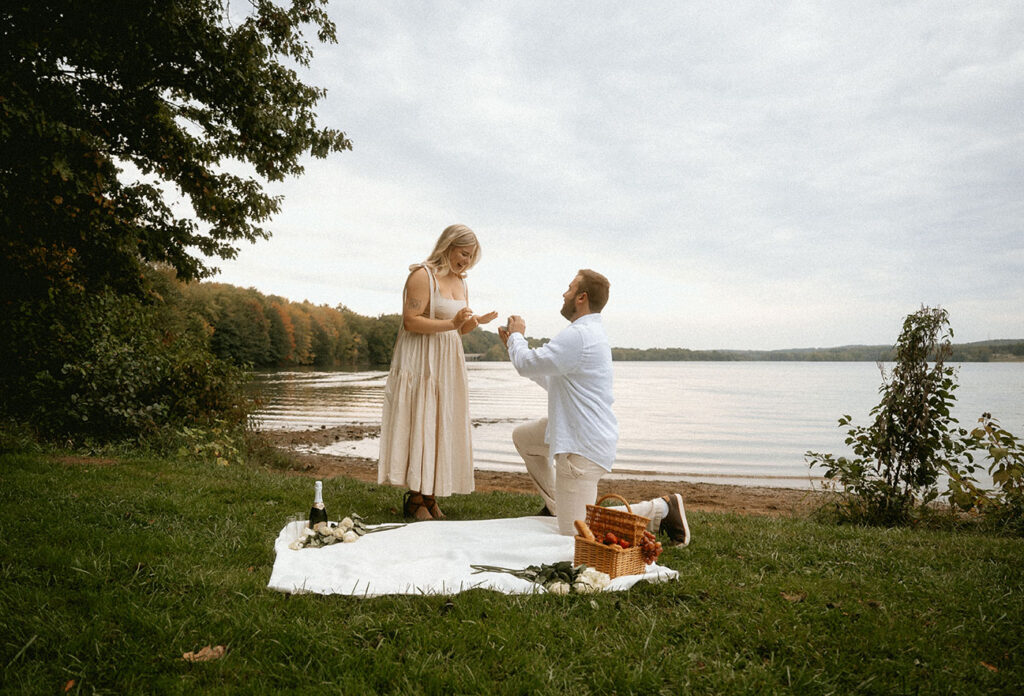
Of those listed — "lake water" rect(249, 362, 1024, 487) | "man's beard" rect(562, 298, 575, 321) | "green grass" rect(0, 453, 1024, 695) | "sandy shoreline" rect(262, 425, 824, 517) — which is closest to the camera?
"green grass" rect(0, 453, 1024, 695)

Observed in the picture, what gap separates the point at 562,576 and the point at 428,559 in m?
1.05

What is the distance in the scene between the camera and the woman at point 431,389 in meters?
5.59

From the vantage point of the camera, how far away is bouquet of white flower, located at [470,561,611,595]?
11.9 ft

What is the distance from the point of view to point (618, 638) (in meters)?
3.01

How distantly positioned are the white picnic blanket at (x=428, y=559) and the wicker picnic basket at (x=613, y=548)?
0.27ft

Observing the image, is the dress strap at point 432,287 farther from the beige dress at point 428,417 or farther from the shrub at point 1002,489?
the shrub at point 1002,489

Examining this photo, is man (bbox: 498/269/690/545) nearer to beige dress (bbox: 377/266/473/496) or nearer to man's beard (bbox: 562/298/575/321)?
man's beard (bbox: 562/298/575/321)

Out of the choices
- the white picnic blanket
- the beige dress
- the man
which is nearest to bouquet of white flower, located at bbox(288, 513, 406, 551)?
the white picnic blanket

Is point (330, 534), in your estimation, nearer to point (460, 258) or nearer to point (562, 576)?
point (562, 576)

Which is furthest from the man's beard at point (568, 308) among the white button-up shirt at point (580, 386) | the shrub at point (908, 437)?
the shrub at point (908, 437)

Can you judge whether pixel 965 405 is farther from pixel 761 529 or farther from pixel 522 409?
pixel 761 529

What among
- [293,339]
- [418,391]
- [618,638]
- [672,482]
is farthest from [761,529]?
[293,339]

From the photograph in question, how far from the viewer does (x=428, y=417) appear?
5605 mm

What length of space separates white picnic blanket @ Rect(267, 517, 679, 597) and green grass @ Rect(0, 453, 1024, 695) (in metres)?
0.15
